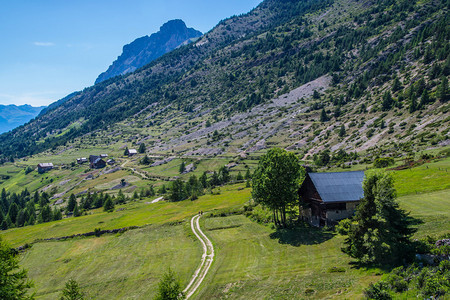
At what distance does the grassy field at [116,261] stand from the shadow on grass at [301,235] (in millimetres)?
14840

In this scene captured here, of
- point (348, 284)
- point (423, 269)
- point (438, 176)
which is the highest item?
point (438, 176)

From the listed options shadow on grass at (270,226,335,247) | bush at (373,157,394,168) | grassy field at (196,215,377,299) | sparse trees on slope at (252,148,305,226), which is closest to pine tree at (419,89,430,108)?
bush at (373,157,394,168)

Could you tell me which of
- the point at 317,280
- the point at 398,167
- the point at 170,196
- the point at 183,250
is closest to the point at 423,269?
the point at 317,280

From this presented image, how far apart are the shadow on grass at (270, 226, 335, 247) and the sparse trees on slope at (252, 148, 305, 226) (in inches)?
138

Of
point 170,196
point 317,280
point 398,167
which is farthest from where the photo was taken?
point 170,196

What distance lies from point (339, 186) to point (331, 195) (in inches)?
116

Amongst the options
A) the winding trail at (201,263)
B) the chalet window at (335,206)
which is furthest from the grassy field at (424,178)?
the winding trail at (201,263)

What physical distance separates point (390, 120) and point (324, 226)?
115495 millimetres

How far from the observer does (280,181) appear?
167 feet

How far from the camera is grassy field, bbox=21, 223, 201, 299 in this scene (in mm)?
39934

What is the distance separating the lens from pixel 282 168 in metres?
51.4

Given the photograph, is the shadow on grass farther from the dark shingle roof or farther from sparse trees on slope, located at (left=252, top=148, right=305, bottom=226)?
the dark shingle roof

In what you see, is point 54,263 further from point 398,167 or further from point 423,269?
point 398,167

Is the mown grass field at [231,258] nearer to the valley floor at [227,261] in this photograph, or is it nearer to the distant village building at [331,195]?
the valley floor at [227,261]
